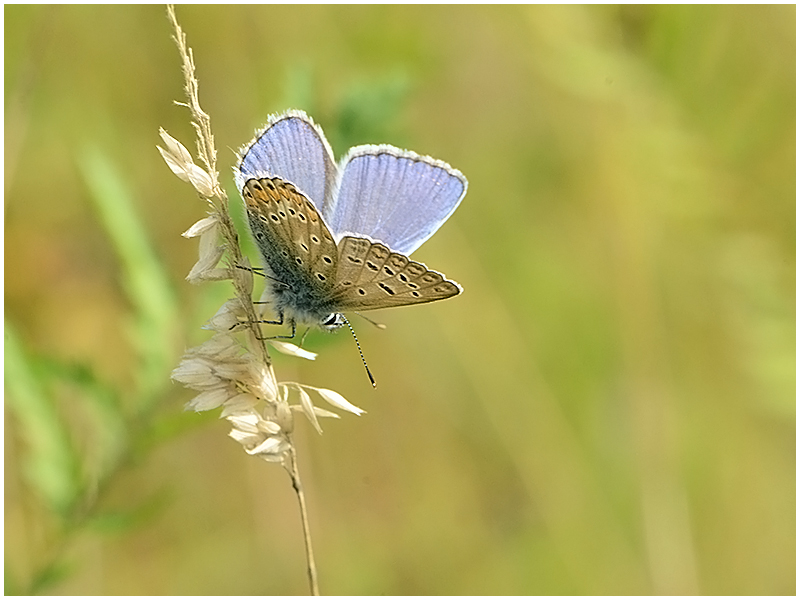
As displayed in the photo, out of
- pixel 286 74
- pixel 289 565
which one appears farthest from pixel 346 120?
pixel 289 565

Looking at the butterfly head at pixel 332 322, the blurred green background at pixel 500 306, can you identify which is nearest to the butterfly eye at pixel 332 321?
the butterfly head at pixel 332 322

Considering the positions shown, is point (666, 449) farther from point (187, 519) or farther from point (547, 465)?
point (187, 519)

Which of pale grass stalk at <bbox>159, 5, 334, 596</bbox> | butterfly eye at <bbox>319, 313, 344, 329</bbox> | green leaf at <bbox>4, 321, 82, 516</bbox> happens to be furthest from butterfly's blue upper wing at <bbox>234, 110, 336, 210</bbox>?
green leaf at <bbox>4, 321, 82, 516</bbox>

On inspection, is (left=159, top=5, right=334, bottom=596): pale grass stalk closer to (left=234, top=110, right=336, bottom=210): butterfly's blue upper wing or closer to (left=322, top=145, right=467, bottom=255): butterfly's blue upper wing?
(left=234, top=110, right=336, bottom=210): butterfly's blue upper wing

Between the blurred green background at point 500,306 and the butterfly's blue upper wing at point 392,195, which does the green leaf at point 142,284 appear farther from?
the blurred green background at point 500,306

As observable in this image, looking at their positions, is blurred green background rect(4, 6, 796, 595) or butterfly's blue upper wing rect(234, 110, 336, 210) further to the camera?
blurred green background rect(4, 6, 796, 595)

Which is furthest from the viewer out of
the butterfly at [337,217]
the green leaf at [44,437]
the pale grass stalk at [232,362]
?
the green leaf at [44,437]

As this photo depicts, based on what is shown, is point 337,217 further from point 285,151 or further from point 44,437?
point 44,437
